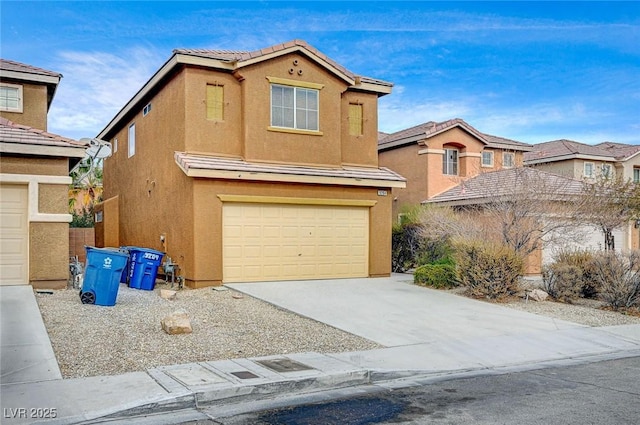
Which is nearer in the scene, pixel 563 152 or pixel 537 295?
pixel 537 295

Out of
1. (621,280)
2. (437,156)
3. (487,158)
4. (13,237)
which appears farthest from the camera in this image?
(487,158)

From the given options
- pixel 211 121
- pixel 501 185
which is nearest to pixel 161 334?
pixel 211 121

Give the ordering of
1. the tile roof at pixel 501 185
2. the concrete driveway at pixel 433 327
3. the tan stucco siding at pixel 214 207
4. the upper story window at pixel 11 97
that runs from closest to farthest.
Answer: the concrete driveway at pixel 433 327 < the tan stucco siding at pixel 214 207 < the tile roof at pixel 501 185 < the upper story window at pixel 11 97

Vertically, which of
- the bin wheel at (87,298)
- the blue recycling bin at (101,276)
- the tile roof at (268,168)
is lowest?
the bin wheel at (87,298)

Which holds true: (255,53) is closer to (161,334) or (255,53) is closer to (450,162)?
(161,334)

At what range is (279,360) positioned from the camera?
29.6ft

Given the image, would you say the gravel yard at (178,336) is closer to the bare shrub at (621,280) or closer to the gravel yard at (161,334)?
the gravel yard at (161,334)

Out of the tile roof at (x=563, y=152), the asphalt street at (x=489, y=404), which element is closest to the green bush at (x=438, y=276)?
the asphalt street at (x=489, y=404)

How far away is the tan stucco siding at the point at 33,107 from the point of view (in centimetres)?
1905

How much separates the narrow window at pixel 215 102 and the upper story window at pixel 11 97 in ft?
20.9

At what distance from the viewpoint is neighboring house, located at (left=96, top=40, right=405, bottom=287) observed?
55.0 ft

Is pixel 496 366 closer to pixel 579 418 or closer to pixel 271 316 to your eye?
pixel 579 418

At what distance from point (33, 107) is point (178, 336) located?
12393 mm

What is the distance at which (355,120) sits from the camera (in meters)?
20.1
